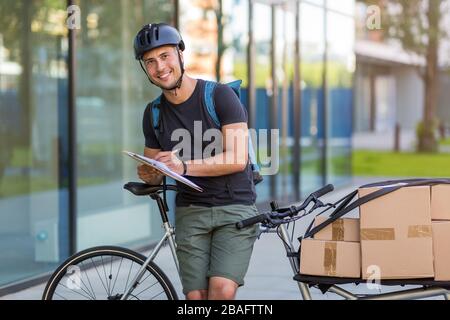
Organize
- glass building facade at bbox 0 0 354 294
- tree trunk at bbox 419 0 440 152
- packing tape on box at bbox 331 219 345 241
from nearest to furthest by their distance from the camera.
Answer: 1. packing tape on box at bbox 331 219 345 241
2. glass building facade at bbox 0 0 354 294
3. tree trunk at bbox 419 0 440 152

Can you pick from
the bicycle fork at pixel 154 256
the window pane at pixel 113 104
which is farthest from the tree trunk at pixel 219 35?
the bicycle fork at pixel 154 256

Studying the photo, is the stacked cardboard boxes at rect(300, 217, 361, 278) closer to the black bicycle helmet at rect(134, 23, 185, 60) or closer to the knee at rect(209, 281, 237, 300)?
the knee at rect(209, 281, 237, 300)

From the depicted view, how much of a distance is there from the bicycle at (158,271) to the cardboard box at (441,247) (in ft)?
0.21

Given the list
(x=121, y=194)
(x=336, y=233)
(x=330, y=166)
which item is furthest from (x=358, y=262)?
(x=330, y=166)

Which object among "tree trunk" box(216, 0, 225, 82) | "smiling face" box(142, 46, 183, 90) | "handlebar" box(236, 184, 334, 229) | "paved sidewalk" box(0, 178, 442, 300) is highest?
"tree trunk" box(216, 0, 225, 82)

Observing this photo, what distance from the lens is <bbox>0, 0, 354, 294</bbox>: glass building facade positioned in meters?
7.59

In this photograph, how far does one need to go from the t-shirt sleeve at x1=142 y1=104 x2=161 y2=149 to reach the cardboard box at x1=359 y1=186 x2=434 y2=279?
994 mm

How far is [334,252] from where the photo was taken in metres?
3.59

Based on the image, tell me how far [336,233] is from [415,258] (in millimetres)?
342

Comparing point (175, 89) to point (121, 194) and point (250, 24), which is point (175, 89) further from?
point (250, 24)

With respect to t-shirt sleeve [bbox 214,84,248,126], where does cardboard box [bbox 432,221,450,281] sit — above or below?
below

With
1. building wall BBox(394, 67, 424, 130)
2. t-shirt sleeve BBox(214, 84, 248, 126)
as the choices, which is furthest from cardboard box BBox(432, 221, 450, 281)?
building wall BBox(394, 67, 424, 130)

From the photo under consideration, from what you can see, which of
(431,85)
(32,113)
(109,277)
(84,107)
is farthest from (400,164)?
(109,277)

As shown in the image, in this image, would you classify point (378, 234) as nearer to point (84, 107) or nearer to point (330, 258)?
point (330, 258)
